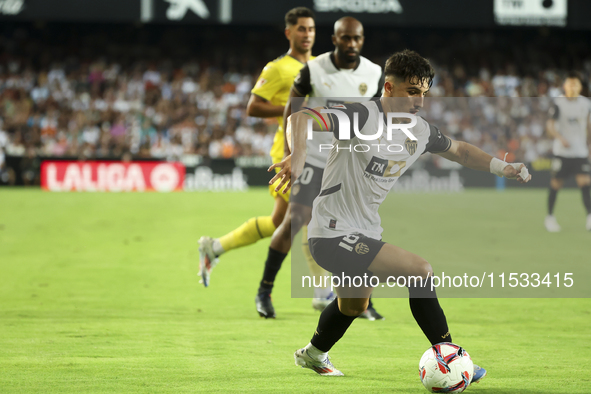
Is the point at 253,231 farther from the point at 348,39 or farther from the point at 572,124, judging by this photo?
the point at 572,124

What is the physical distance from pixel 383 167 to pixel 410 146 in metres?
0.21

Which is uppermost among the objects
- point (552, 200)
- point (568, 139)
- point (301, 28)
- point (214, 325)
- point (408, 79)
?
point (301, 28)

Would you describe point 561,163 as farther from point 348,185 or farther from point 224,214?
point 348,185

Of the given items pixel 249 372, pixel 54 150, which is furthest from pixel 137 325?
pixel 54 150

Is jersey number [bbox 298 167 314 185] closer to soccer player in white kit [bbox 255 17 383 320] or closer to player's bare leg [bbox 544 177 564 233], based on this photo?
soccer player in white kit [bbox 255 17 383 320]

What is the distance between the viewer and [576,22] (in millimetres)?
22500

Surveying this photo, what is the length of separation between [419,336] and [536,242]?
18.1ft

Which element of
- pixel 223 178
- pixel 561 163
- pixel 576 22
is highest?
pixel 576 22

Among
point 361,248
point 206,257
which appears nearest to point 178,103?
point 206,257

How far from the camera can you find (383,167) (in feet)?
11.8

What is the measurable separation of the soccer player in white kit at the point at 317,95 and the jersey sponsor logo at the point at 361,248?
186 centimetres

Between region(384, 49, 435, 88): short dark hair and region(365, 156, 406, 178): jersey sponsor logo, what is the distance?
0.41 meters

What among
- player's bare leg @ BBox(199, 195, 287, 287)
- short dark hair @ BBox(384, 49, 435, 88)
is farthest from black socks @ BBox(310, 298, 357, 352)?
player's bare leg @ BBox(199, 195, 287, 287)

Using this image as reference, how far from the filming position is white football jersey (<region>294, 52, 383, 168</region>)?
17.9 feet
